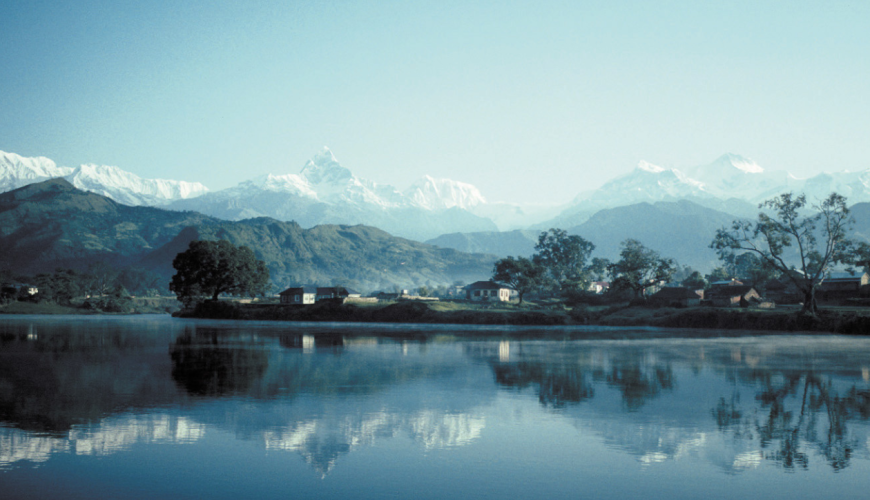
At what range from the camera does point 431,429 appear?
21.8 meters

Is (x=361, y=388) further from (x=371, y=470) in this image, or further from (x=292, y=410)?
(x=371, y=470)

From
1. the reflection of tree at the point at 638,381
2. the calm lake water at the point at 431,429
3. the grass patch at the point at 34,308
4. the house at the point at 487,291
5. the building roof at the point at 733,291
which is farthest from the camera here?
the house at the point at 487,291

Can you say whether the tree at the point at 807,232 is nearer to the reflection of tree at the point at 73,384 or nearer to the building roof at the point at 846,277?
the building roof at the point at 846,277

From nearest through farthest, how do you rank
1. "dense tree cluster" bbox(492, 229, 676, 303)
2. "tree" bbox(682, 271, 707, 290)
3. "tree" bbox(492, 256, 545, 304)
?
1. "dense tree cluster" bbox(492, 229, 676, 303)
2. "tree" bbox(492, 256, 545, 304)
3. "tree" bbox(682, 271, 707, 290)

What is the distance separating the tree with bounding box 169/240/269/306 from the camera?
13412cm

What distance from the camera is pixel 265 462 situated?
1745 centimetres

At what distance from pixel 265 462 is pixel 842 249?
89.0m

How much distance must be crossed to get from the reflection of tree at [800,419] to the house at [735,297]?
280 feet

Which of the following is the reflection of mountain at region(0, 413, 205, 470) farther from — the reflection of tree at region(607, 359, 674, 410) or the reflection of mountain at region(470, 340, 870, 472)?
the reflection of tree at region(607, 359, 674, 410)

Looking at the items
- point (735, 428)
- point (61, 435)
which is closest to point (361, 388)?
point (61, 435)

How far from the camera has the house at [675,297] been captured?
115 meters

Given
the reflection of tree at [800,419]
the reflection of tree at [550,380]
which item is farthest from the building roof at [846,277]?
the reflection of tree at [800,419]

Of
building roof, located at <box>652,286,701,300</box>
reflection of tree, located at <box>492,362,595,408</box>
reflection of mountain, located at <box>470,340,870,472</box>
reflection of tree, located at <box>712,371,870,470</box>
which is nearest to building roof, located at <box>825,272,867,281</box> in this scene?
building roof, located at <box>652,286,701,300</box>

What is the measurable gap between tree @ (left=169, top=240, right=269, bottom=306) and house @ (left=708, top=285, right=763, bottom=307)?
297ft
